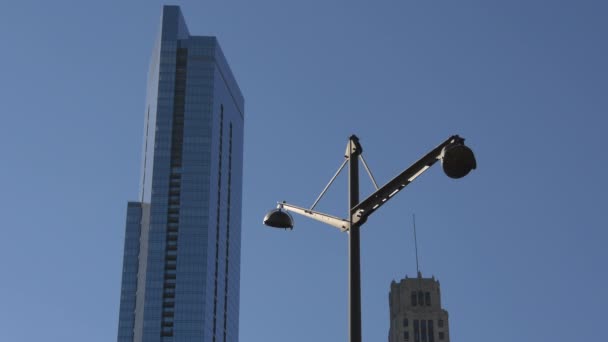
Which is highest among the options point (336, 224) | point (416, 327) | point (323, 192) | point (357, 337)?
point (416, 327)

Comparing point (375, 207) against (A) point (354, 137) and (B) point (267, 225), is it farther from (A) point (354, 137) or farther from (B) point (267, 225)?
(B) point (267, 225)

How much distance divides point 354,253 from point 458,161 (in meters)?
2.80

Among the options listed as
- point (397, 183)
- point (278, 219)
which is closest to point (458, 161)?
point (397, 183)

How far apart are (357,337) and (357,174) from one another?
332cm

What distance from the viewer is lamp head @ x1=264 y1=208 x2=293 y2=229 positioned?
Answer: 895 inches

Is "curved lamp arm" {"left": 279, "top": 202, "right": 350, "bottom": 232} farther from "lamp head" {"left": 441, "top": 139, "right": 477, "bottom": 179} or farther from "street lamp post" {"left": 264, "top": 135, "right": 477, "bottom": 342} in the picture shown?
"lamp head" {"left": 441, "top": 139, "right": 477, "bottom": 179}

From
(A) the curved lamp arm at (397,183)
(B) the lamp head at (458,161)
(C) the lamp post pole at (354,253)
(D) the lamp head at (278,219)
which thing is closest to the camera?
(B) the lamp head at (458,161)

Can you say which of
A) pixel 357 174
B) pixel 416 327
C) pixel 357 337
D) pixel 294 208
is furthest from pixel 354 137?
pixel 416 327

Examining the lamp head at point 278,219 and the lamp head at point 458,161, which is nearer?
the lamp head at point 458,161

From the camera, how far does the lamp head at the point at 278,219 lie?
2273cm

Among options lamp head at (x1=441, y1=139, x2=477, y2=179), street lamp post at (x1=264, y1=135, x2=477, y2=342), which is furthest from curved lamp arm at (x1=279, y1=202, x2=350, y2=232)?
lamp head at (x1=441, y1=139, x2=477, y2=179)

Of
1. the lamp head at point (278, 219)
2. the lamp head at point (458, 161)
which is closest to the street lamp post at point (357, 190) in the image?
the lamp head at point (458, 161)

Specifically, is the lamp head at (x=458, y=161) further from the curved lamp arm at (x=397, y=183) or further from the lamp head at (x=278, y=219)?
the lamp head at (x=278, y=219)

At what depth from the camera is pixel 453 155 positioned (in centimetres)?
1853
